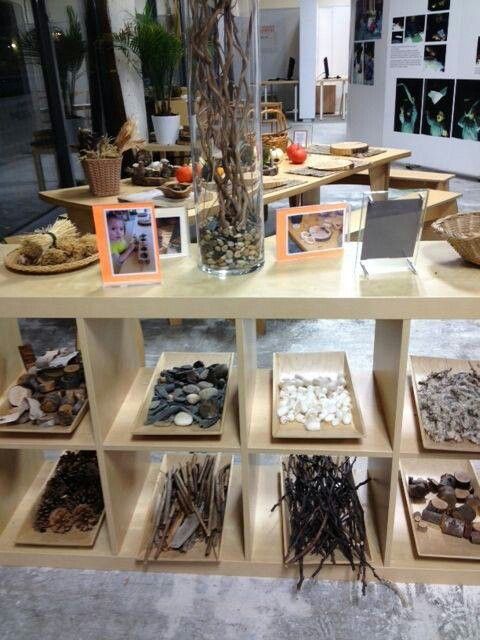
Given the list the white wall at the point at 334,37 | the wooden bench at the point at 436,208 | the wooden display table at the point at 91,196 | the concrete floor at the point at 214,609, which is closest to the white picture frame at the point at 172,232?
the concrete floor at the point at 214,609

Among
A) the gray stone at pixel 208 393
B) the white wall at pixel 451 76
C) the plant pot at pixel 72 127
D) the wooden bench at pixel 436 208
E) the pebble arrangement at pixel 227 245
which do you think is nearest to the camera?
the pebble arrangement at pixel 227 245

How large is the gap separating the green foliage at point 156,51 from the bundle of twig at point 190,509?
3.31 m

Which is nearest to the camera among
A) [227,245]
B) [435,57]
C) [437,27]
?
[227,245]

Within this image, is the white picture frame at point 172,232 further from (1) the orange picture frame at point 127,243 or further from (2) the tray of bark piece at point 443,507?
(2) the tray of bark piece at point 443,507

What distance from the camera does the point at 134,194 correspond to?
2.90 m

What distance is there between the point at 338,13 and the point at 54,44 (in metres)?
9.28

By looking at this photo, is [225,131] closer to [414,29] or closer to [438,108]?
[438,108]

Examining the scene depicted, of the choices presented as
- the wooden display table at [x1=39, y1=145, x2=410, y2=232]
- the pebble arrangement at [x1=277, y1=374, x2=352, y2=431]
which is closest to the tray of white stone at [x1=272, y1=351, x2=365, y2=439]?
the pebble arrangement at [x1=277, y1=374, x2=352, y2=431]

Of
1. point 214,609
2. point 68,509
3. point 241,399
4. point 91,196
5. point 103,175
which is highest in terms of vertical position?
point 103,175

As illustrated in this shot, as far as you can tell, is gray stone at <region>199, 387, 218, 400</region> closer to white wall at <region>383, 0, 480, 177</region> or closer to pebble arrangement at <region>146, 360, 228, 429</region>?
pebble arrangement at <region>146, 360, 228, 429</region>

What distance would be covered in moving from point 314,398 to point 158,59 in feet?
12.2

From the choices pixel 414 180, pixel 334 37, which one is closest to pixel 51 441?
pixel 414 180

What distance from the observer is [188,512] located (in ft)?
6.05

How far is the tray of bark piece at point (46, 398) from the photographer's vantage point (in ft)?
5.40
